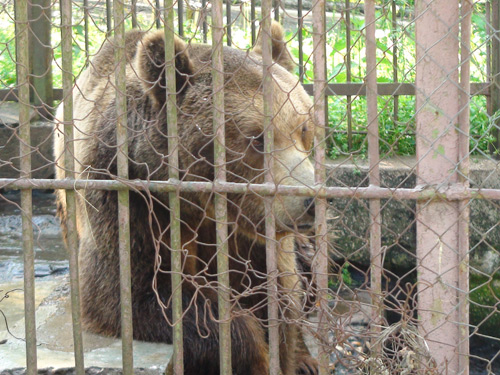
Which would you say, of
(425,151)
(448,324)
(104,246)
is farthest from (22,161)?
(448,324)

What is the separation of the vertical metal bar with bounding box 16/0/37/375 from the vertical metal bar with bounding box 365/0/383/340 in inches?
54.9

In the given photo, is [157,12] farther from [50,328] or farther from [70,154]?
[50,328]

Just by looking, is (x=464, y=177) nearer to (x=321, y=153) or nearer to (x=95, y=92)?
(x=321, y=153)

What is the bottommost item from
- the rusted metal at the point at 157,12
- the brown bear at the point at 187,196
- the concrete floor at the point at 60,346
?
the concrete floor at the point at 60,346

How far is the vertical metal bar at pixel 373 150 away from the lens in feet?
8.57

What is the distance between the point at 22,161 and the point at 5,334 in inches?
42.5

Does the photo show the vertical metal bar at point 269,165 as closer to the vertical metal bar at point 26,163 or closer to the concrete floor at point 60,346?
the concrete floor at point 60,346

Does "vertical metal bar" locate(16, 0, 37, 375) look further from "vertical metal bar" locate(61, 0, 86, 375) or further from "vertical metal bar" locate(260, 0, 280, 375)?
"vertical metal bar" locate(260, 0, 280, 375)

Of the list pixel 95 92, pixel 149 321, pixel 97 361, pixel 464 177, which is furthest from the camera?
pixel 95 92

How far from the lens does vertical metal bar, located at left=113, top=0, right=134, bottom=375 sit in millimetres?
2857

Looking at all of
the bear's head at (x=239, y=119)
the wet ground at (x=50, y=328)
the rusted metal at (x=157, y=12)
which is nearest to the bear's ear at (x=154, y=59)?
the bear's head at (x=239, y=119)

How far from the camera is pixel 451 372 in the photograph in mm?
2752

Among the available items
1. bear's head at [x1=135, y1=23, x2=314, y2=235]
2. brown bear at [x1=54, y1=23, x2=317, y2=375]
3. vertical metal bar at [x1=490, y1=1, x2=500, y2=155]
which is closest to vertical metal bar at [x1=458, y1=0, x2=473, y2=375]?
bear's head at [x1=135, y1=23, x2=314, y2=235]

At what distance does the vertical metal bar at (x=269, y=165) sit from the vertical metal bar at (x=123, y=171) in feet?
1.94
